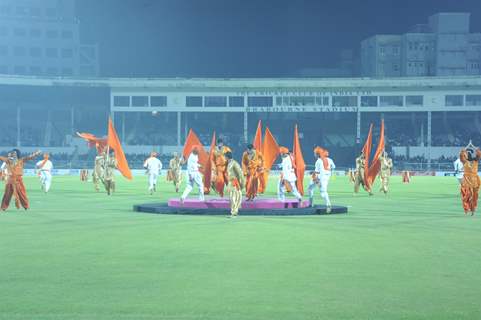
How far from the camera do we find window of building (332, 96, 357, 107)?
7581 cm

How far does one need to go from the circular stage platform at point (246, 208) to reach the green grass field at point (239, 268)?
59.2 inches

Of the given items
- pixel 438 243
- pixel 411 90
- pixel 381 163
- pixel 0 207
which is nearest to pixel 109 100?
pixel 411 90

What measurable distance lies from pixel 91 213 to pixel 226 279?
12.0 meters

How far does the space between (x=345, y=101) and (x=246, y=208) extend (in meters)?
56.3

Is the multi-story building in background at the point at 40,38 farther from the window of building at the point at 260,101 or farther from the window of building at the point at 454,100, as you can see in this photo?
the window of building at the point at 454,100

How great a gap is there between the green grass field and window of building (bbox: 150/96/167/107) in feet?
189

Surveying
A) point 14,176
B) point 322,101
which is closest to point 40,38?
point 322,101

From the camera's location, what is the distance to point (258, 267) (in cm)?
1107

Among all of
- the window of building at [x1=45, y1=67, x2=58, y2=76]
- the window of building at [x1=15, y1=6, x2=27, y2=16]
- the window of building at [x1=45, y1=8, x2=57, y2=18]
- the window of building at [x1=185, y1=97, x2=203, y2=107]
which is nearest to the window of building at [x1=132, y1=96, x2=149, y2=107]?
the window of building at [x1=185, y1=97, x2=203, y2=107]

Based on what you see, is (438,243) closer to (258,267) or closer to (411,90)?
(258,267)

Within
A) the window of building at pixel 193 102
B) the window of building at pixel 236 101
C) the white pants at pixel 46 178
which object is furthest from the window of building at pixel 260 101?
the white pants at pixel 46 178

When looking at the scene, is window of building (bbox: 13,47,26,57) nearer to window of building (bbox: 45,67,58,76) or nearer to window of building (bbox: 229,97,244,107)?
window of building (bbox: 45,67,58,76)

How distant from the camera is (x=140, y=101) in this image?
76.9m

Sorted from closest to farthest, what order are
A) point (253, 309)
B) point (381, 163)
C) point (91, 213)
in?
1. point (253, 309)
2. point (91, 213)
3. point (381, 163)
